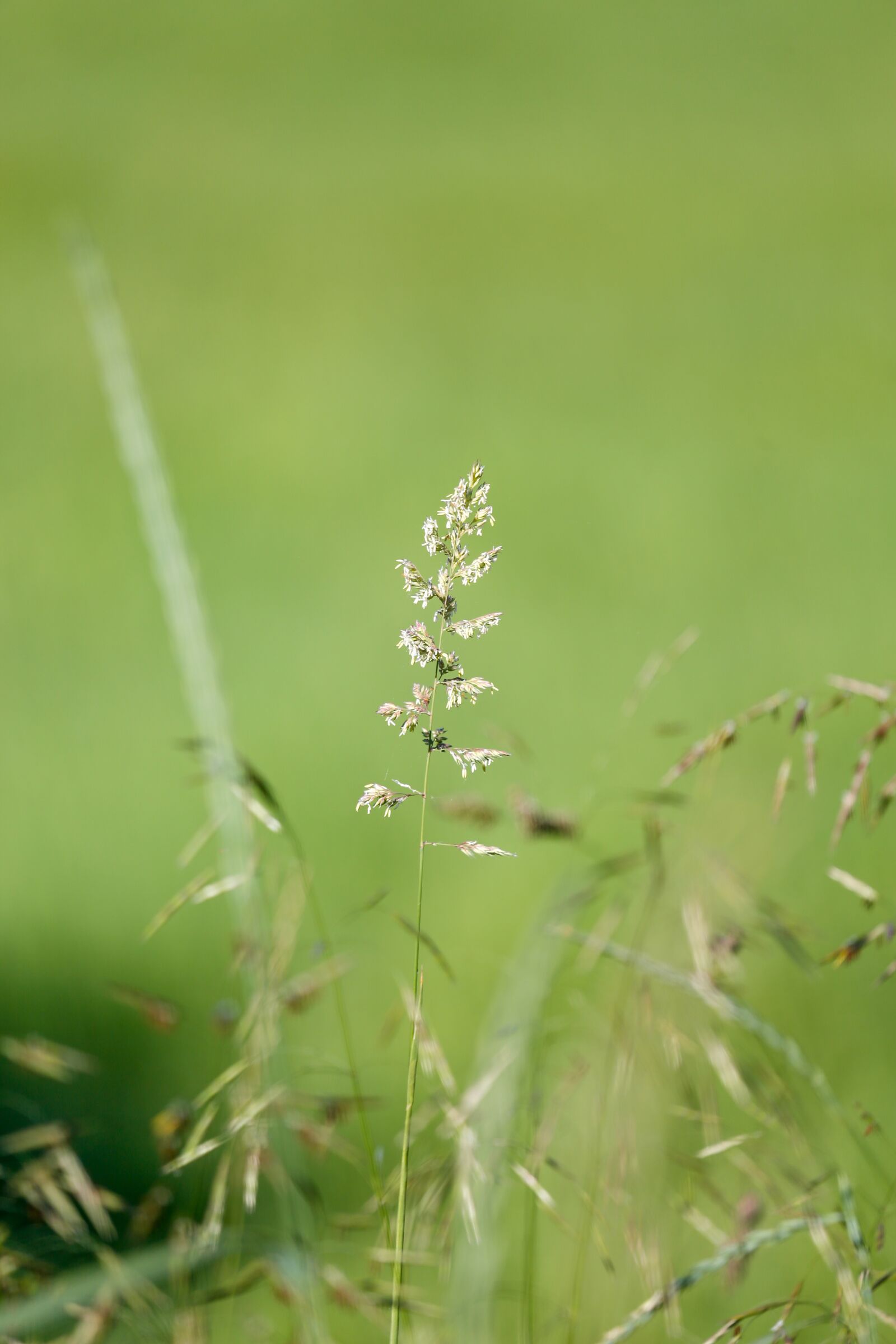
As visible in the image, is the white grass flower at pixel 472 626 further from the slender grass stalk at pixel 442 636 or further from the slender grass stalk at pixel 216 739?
the slender grass stalk at pixel 216 739

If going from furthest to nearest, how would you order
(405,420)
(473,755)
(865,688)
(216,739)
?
(405,420)
(216,739)
(865,688)
(473,755)

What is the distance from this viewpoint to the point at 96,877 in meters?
1.33

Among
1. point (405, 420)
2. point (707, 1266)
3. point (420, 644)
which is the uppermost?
point (405, 420)

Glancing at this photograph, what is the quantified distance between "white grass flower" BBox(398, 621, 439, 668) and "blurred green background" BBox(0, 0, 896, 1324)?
781 millimetres

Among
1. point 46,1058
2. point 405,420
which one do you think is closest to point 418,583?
point 46,1058

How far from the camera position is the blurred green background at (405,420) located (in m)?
1.32

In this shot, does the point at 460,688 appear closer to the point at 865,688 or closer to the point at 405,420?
the point at 865,688

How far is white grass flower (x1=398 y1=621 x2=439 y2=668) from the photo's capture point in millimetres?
427

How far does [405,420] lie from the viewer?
158cm

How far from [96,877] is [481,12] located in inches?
56.9

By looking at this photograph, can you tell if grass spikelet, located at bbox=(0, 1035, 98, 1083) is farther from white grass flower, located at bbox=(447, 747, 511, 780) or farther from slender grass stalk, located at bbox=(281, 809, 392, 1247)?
white grass flower, located at bbox=(447, 747, 511, 780)

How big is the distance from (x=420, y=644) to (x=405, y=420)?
1203 millimetres

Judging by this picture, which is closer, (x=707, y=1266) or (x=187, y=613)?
(x=707, y=1266)

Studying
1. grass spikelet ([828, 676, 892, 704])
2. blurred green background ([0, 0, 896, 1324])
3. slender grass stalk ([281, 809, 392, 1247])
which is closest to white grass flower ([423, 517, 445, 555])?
slender grass stalk ([281, 809, 392, 1247])
